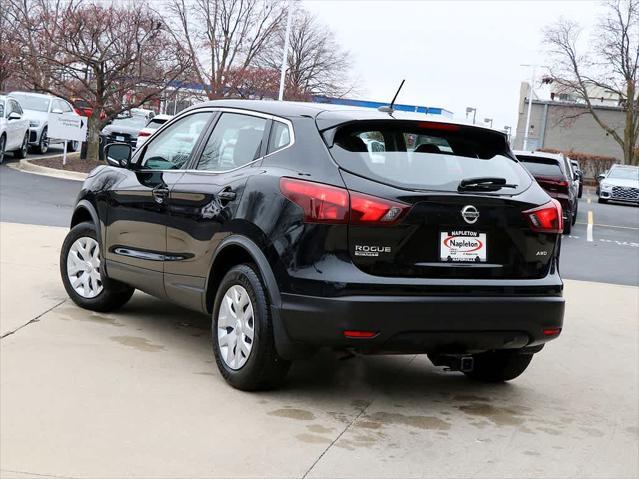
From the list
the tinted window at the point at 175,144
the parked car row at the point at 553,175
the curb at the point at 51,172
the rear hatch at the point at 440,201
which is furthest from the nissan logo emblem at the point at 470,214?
the curb at the point at 51,172

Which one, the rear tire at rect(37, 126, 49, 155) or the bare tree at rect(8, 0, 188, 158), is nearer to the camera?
the bare tree at rect(8, 0, 188, 158)

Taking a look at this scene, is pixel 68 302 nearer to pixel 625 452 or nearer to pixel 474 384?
pixel 474 384

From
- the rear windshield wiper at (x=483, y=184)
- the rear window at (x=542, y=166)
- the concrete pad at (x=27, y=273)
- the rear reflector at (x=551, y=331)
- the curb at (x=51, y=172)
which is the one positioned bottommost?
the curb at (x=51, y=172)

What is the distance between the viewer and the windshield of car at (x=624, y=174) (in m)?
35.6

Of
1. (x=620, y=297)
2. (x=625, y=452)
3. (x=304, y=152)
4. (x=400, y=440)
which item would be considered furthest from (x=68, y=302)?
(x=620, y=297)

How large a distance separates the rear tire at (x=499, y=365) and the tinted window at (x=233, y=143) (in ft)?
6.21

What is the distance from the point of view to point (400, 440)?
5035 millimetres

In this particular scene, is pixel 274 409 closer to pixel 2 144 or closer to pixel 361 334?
pixel 361 334

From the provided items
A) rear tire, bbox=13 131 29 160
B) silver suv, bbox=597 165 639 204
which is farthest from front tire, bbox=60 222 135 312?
silver suv, bbox=597 165 639 204

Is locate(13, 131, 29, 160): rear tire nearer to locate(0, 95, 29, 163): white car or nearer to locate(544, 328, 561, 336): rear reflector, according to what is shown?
locate(0, 95, 29, 163): white car

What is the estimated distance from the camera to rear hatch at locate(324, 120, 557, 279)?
5211mm

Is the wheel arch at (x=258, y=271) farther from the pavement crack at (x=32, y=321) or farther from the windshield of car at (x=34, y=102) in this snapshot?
the windshield of car at (x=34, y=102)

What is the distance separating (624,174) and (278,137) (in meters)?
32.2

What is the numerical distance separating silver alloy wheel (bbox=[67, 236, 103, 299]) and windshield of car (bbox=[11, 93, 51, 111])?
2344cm
